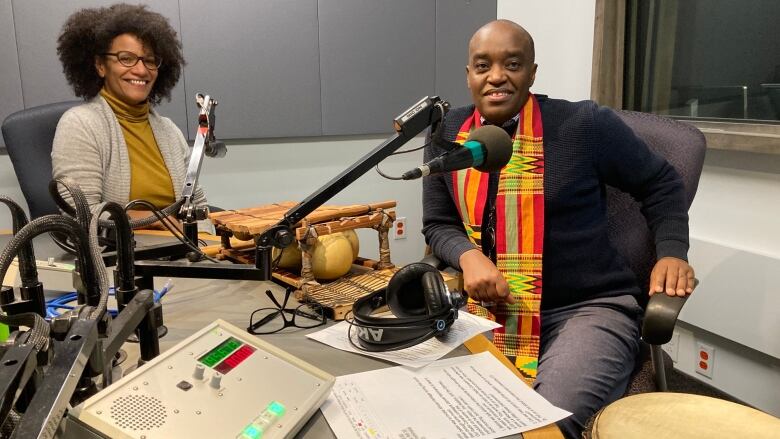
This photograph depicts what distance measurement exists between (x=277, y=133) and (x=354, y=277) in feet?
5.80

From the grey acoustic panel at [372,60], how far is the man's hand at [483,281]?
180 centimetres

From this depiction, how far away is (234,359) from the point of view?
0.85 m

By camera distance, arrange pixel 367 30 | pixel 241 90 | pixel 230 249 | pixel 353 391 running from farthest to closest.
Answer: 1. pixel 367 30
2. pixel 241 90
3. pixel 230 249
4. pixel 353 391

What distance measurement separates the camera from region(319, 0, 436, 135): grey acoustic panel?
3012 millimetres

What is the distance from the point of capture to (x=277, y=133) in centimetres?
296

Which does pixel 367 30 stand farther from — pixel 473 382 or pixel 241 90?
pixel 473 382

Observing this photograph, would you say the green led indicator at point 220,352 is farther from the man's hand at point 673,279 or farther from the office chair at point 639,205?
the man's hand at point 673,279

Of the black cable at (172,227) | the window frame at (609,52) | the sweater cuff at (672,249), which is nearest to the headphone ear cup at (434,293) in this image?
the black cable at (172,227)

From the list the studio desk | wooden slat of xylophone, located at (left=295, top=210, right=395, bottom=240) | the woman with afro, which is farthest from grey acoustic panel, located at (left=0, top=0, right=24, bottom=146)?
wooden slat of xylophone, located at (left=295, top=210, right=395, bottom=240)

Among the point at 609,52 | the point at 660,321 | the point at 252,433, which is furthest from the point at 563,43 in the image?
the point at 252,433

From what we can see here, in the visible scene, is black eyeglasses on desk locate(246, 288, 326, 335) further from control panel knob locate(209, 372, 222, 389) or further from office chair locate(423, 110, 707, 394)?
office chair locate(423, 110, 707, 394)

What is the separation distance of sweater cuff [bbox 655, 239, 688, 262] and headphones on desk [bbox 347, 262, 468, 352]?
62 cm

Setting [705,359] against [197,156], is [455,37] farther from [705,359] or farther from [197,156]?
[197,156]

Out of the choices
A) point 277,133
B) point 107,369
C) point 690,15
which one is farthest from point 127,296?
point 690,15
